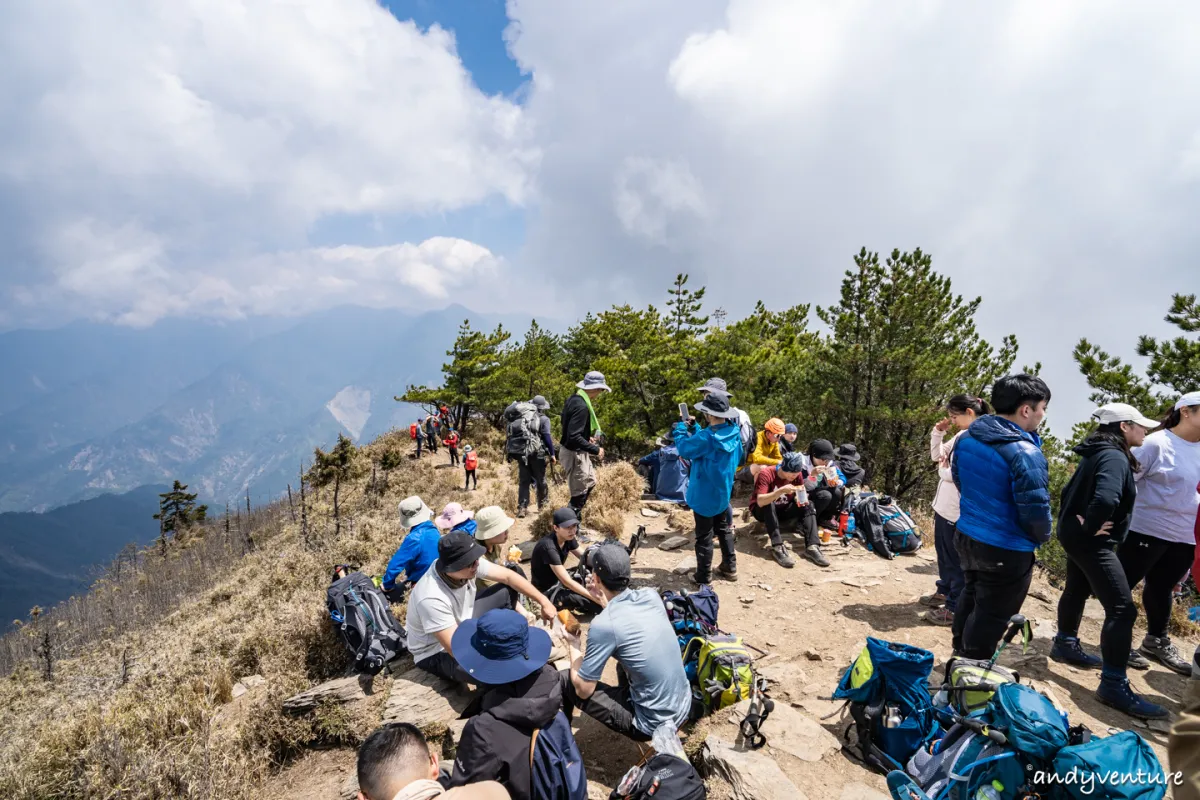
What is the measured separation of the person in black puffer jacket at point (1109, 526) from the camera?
→ 3357mm

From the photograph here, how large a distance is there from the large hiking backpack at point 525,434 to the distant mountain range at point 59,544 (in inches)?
3967

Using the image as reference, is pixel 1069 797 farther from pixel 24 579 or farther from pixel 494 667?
pixel 24 579

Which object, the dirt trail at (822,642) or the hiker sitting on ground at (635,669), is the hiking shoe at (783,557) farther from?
the hiker sitting on ground at (635,669)

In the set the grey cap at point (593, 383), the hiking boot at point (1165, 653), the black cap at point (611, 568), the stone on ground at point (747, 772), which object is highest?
the grey cap at point (593, 383)

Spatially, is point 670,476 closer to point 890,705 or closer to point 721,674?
point 721,674

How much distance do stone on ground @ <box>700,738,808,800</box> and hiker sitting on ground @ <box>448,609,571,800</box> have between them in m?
0.96

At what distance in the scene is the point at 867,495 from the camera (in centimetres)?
709

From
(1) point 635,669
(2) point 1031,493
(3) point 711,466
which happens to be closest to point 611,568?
(1) point 635,669

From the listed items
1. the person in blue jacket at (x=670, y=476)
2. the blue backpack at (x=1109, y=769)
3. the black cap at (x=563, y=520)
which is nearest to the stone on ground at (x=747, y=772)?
the blue backpack at (x=1109, y=769)

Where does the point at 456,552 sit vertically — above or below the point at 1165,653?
above

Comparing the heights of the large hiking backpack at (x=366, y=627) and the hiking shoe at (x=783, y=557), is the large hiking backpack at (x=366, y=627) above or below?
below

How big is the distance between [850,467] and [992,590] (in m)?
4.40

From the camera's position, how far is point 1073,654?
4.02 m

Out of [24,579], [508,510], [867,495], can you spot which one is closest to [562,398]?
[508,510]
